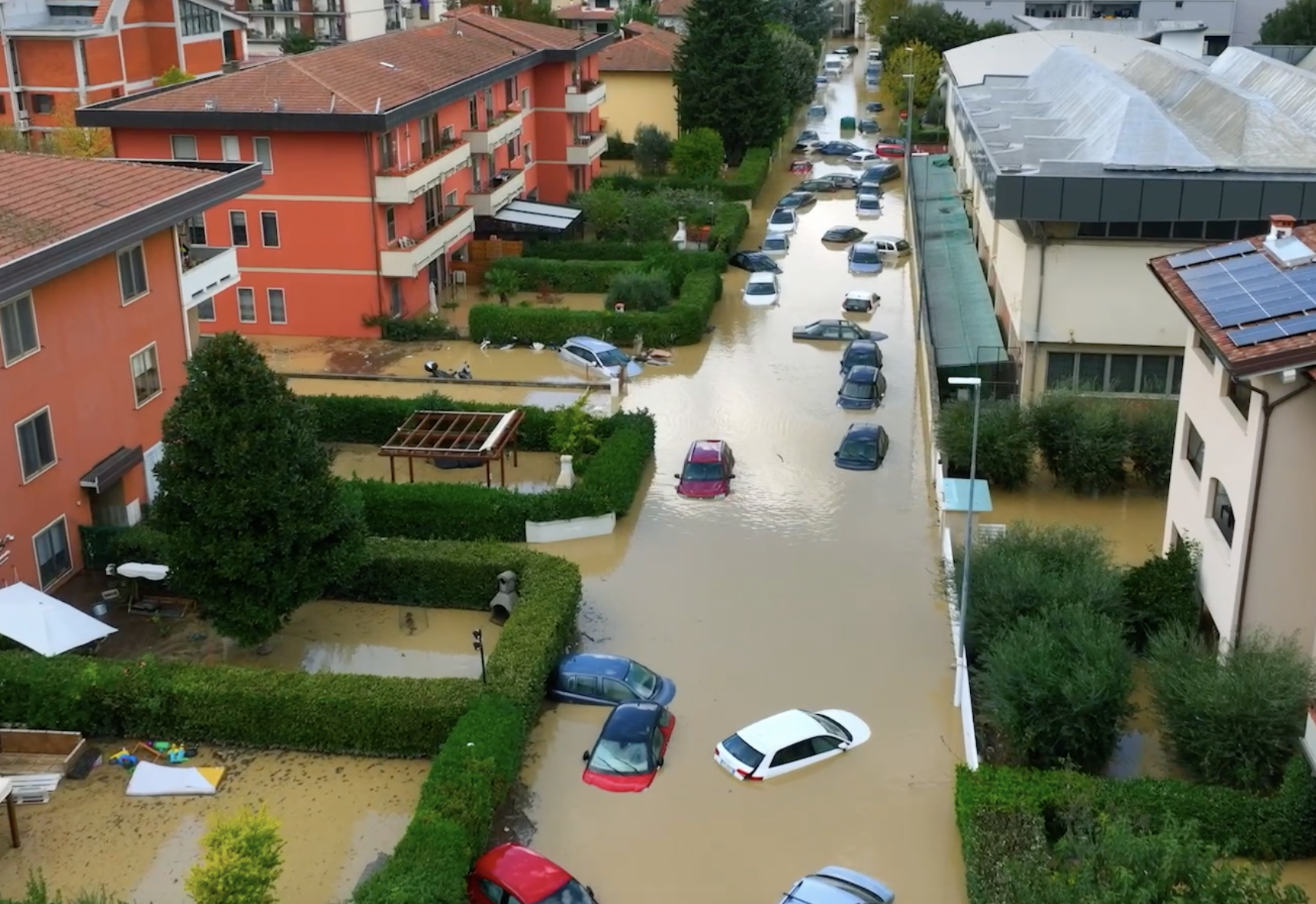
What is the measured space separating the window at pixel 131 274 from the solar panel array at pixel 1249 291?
2110 cm

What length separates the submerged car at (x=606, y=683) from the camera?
2256 centimetres

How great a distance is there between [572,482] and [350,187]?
15.7m

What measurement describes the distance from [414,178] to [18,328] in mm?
19449

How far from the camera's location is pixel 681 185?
62.8m

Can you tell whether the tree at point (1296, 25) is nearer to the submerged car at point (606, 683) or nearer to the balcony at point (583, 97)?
the balcony at point (583, 97)

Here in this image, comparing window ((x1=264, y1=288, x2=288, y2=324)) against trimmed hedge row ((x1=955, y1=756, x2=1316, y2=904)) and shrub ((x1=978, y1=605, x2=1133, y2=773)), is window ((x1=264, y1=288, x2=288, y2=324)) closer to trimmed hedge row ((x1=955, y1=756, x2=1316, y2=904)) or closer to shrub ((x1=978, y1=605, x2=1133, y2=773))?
shrub ((x1=978, y1=605, x2=1133, y2=773))

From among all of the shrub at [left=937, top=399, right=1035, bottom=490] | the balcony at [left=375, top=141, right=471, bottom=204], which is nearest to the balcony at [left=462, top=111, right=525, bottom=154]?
the balcony at [left=375, top=141, right=471, bottom=204]

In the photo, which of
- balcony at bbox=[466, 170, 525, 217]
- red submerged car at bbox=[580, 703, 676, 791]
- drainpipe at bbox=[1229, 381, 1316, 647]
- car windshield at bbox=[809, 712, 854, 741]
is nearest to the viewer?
drainpipe at bbox=[1229, 381, 1316, 647]

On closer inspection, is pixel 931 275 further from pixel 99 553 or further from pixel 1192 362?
pixel 99 553

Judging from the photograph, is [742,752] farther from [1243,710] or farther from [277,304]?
[277,304]

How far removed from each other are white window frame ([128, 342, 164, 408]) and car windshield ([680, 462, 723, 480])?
12.1 metres

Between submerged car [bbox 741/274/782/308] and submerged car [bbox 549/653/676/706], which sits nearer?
submerged car [bbox 549/653/676/706]

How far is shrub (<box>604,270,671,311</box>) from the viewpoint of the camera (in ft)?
148

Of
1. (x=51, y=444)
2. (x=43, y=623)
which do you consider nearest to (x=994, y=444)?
(x=51, y=444)
